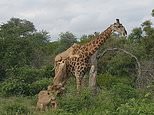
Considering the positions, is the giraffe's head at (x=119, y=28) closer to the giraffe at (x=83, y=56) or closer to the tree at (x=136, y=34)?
the giraffe at (x=83, y=56)

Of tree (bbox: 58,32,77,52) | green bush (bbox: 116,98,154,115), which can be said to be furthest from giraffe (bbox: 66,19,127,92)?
tree (bbox: 58,32,77,52)

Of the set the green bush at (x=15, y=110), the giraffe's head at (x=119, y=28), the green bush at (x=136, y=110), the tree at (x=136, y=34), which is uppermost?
the tree at (x=136, y=34)

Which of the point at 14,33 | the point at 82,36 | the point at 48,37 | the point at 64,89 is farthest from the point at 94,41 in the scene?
the point at 48,37

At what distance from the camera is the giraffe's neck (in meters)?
13.3

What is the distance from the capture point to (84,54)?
13.3 meters

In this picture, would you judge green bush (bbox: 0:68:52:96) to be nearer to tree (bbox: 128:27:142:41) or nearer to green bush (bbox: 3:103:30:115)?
green bush (bbox: 3:103:30:115)

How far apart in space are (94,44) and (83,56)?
0.55 metres

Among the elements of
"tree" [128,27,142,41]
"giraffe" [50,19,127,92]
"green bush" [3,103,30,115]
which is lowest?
"green bush" [3,103,30,115]

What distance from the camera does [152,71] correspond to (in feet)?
53.3

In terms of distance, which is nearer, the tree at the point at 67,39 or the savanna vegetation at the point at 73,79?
the savanna vegetation at the point at 73,79

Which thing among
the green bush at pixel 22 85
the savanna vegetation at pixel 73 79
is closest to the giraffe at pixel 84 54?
the savanna vegetation at pixel 73 79

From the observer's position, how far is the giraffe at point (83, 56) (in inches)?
514

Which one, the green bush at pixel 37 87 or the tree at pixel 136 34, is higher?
the tree at pixel 136 34

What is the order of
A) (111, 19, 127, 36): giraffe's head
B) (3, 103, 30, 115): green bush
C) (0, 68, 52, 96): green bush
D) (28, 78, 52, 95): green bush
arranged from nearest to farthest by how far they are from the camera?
(3, 103, 30, 115): green bush → (111, 19, 127, 36): giraffe's head → (0, 68, 52, 96): green bush → (28, 78, 52, 95): green bush
